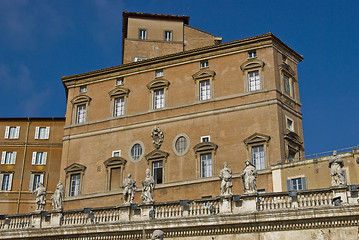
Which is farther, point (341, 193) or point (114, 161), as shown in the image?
point (114, 161)

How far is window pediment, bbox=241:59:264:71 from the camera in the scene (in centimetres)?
4150

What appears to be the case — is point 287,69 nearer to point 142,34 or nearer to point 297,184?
point 297,184

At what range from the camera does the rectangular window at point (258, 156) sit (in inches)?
1532

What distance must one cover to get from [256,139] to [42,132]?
25139 millimetres

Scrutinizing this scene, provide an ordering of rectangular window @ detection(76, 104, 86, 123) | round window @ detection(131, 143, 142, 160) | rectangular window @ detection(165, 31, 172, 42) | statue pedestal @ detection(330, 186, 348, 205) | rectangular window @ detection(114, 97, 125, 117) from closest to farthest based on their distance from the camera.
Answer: statue pedestal @ detection(330, 186, 348, 205), round window @ detection(131, 143, 142, 160), rectangular window @ detection(114, 97, 125, 117), rectangular window @ detection(76, 104, 86, 123), rectangular window @ detection(165, 31, 172, 42)

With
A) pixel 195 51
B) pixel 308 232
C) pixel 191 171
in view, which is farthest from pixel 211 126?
pixel 308 232

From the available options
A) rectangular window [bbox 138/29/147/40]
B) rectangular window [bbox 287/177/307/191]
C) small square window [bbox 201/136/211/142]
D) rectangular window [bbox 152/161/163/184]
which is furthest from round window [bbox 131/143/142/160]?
rectangular window [bbox 138/29/147/40]

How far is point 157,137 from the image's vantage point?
43.2 metres

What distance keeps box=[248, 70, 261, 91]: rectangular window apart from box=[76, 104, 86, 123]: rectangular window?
48.0ft

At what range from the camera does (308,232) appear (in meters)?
21.4

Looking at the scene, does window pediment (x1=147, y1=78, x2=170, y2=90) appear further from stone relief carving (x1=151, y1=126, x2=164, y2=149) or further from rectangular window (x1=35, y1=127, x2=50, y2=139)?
rectangular window (x1=35, y1=127, x2=50, y2=139)

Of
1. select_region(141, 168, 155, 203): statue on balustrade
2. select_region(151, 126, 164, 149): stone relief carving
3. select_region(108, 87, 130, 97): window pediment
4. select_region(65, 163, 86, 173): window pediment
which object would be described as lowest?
select_region(141, 168, 155, 203): statue on balustrade

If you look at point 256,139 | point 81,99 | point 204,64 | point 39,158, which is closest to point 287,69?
point 204,64

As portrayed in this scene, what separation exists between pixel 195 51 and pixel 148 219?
2210 centimetres
